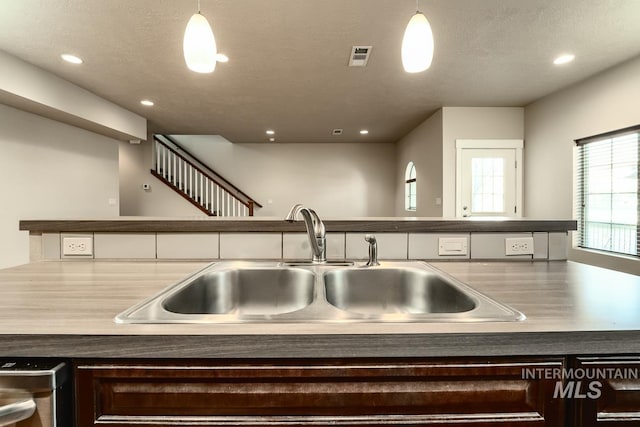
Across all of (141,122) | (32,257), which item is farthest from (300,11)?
(141,122)

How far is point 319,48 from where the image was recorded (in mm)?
2668

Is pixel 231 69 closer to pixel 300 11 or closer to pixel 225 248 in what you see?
pixel 300 11

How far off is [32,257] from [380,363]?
1.29m

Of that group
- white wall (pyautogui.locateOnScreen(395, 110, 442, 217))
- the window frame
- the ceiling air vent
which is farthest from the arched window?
the ceiling air vent

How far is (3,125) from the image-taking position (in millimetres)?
3295

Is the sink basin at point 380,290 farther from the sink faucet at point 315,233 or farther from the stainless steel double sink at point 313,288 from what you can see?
the sink faucet at point 315,233

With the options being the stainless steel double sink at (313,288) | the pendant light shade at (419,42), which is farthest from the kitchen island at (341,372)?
the pendant light shade at (419,42)

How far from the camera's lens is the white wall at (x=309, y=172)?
7234mm

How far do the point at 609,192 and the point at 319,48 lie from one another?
315cm

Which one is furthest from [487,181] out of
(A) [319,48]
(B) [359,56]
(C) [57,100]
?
Answer: (C) [57,100]

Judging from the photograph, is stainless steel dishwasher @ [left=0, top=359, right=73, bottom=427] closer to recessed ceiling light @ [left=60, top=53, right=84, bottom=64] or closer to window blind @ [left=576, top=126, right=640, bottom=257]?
recessed ceiling light @ [left=60, top=53, right=84, bottom=64]

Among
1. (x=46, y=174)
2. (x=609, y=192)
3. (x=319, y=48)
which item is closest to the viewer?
(x=319, y=48)

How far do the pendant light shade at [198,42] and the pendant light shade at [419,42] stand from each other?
2.41 ft

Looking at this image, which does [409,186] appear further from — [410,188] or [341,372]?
[341,372]
